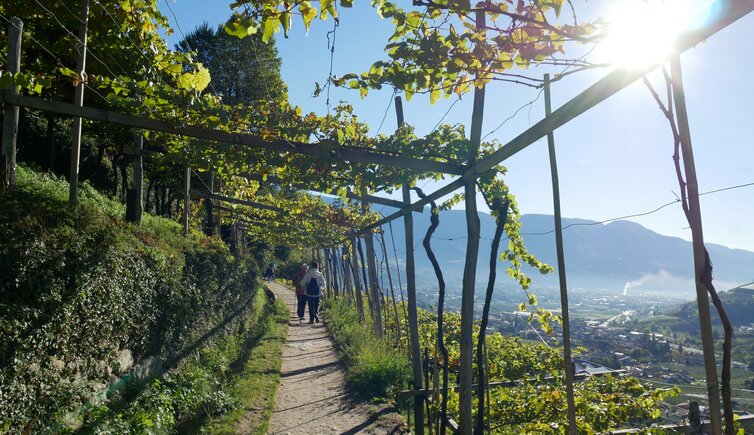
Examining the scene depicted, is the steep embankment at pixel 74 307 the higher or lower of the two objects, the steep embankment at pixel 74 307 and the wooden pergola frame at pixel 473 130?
the lower

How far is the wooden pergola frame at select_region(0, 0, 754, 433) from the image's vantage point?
5.13ft

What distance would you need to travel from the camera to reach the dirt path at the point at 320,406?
19.6 ft

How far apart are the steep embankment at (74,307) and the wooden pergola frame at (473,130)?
1.11 meters

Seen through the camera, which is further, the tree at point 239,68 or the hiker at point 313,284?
the tree at point 239,68

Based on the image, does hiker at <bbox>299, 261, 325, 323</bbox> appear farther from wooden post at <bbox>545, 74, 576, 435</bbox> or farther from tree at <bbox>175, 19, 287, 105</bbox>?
tree at <bbox>175, 19, 287, 105</bbox>

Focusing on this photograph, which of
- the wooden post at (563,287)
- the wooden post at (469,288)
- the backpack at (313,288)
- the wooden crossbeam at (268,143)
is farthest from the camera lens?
the backpack at (313,288)

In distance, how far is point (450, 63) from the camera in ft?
10.2

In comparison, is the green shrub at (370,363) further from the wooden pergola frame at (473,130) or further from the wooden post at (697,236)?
the wooden post at (697,236)

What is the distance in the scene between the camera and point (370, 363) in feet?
25.4

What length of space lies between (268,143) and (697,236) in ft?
12.7

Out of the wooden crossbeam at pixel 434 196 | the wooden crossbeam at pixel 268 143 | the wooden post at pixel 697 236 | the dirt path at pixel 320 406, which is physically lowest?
the dirt path at pixel 320 406

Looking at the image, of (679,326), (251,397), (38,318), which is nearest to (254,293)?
(251,397)

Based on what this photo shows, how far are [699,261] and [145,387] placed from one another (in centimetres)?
550

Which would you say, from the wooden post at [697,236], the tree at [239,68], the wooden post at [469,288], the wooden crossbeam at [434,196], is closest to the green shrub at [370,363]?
the wooden crossbeam at [434,196]
